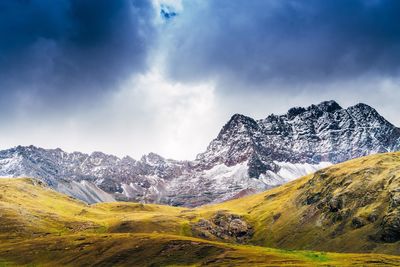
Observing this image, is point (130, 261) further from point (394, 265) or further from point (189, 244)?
point (394, 265)

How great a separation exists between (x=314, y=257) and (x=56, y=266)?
320 ft

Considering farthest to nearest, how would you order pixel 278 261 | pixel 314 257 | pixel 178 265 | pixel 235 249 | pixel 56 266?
pixel 56 266 → pixel 235 249 → pixel 178 265 → pixel 314 257 → pixel 278 261

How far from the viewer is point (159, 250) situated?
194 metres

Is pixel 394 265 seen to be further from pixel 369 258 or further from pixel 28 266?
pixel 28 266

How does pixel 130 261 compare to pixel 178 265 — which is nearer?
pixel 178 265

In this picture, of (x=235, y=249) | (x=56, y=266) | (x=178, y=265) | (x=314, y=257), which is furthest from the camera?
(x=56, y=266)

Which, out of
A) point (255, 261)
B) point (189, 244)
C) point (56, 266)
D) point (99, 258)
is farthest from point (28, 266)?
point (255, 261)

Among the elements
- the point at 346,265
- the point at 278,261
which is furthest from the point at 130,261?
the point at 346,265

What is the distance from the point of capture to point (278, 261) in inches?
5842

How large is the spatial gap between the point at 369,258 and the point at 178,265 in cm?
6120

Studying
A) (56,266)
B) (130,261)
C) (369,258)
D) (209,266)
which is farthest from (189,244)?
(369,258)

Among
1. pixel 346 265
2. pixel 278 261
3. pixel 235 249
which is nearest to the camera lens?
pixel 346 265

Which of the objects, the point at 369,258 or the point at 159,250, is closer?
the point at 369,258

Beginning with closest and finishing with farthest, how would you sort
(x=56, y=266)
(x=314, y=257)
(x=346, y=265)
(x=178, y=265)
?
(x=346, y=265), (x=314, y=257), (x=178, y=265), (x=56, y=266)
